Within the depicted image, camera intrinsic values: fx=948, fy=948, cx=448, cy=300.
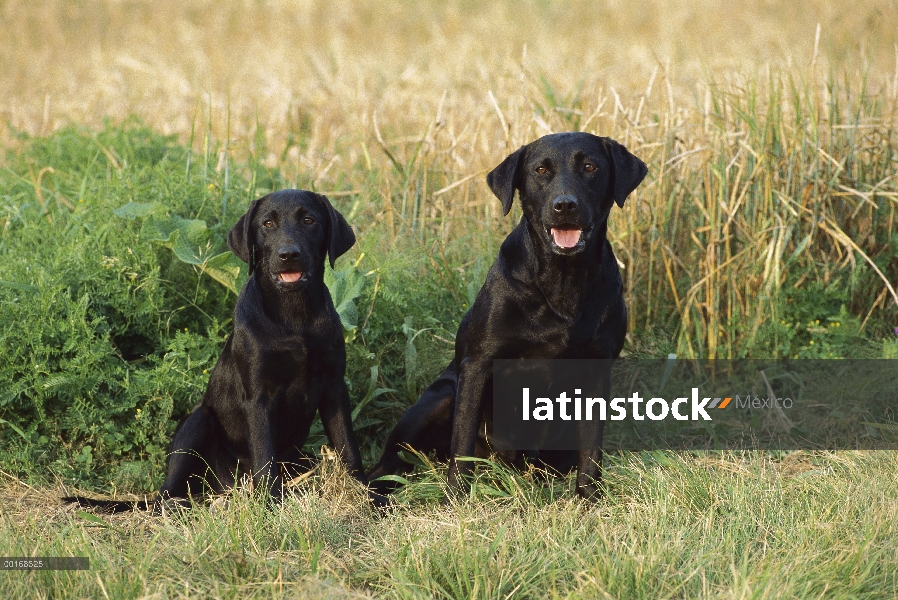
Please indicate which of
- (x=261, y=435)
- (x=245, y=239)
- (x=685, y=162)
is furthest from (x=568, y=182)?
(x=685, y=162)

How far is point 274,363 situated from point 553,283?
112 cm

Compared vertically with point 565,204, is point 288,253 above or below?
below

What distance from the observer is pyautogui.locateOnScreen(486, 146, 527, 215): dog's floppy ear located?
370 centimetres

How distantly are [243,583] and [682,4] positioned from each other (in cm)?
1502

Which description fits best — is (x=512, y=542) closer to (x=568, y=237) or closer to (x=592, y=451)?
(x=592, y=451)

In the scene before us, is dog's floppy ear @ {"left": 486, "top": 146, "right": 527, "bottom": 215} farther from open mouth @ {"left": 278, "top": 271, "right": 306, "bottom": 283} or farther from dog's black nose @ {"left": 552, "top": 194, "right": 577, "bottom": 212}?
open mouth @ {"left": 278, "top": 271, "right": 306, "bottom": 283}

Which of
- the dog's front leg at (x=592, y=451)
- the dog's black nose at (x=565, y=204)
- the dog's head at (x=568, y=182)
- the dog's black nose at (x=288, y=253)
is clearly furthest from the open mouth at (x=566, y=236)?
the dog's black nose at (x=288, y=253)

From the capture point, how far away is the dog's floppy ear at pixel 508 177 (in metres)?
3.70

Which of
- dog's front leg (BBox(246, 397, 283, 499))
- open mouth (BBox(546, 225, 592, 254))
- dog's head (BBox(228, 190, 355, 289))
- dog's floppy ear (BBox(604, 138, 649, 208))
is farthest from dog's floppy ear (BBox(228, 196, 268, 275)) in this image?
dog's floppy ear (BBox(604, 138, 649, 208))

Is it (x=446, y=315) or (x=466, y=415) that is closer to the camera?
(x=466, y=415)

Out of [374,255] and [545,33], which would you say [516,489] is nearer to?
[374,255]

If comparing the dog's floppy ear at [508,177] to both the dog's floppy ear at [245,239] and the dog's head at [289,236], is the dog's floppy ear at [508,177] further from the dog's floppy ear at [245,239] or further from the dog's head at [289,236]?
the dog's floppy ear at [245,239]

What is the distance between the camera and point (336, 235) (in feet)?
12.5

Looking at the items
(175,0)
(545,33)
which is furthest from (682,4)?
(175,0)
